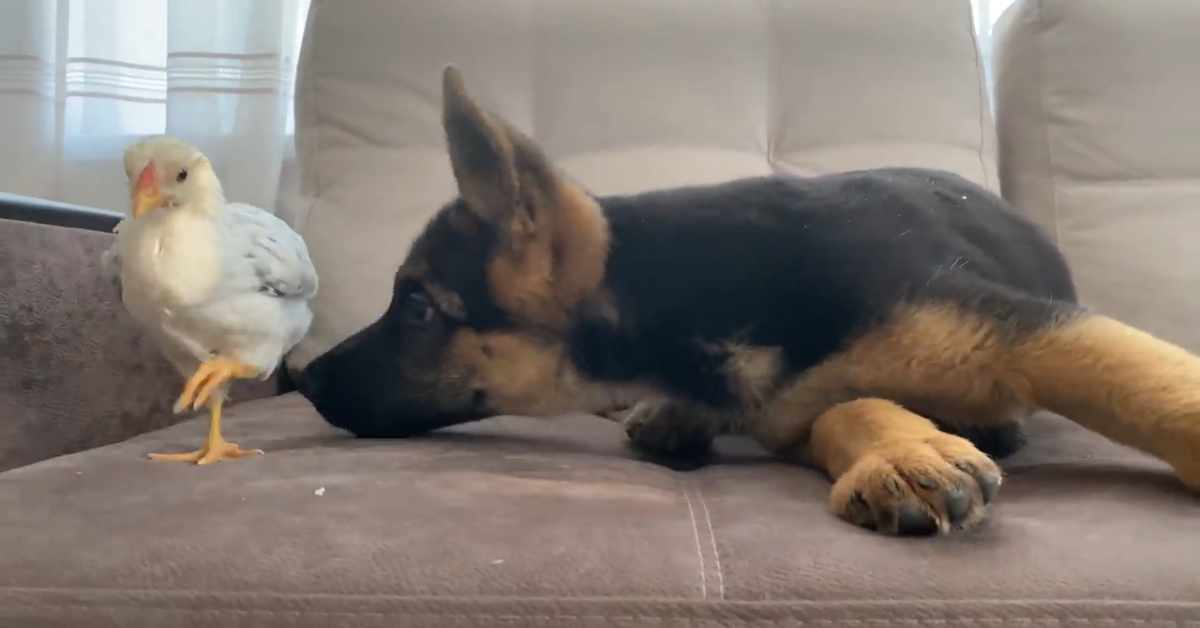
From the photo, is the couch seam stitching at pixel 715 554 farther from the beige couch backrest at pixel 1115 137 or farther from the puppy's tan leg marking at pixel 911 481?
the beige couch backrest at pixel 1115 137

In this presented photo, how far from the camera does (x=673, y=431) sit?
3.51 feet

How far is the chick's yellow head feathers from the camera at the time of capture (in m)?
0.91

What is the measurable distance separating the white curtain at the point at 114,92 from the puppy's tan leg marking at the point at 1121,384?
152 centimetres

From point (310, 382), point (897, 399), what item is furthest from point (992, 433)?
point (310, 382)

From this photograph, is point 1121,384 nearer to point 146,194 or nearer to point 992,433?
point 992,433

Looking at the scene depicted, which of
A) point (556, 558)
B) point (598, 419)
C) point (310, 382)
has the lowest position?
point (598, 419)

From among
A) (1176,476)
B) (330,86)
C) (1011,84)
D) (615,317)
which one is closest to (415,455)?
(615,317)

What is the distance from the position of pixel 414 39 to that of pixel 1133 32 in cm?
118

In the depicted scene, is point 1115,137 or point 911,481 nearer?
point 911,481

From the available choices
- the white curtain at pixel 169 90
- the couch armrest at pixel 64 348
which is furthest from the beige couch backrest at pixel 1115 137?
the couch armrest at pixel 64 348

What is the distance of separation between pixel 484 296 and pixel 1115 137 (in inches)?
45.0

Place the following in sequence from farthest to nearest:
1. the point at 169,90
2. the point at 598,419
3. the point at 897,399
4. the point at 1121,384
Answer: the point at 169,90 → the point at 598,419 → the point at 897,399 → the point at 1121,384

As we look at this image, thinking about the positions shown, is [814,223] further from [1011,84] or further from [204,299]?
[1011,84]

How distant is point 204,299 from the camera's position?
93 cm
